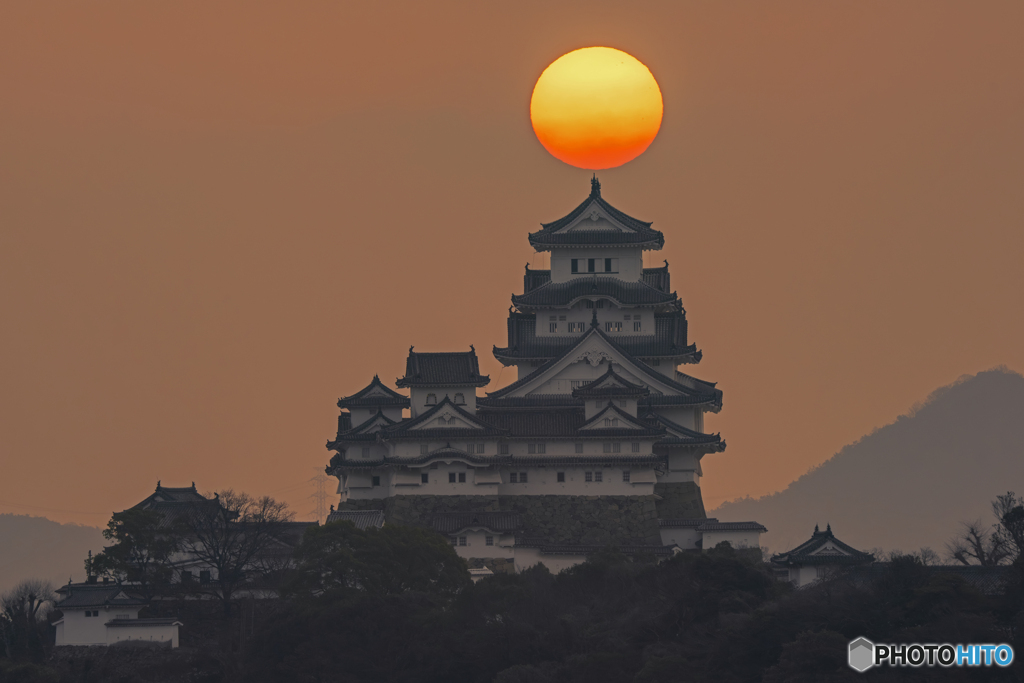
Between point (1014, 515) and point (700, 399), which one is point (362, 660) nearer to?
point (1014, 515)

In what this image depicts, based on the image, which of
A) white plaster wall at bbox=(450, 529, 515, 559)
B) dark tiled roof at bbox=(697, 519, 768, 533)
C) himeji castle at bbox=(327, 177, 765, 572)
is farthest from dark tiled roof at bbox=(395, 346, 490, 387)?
dark tiled roof at bbox=(697, 519, 768, 533)

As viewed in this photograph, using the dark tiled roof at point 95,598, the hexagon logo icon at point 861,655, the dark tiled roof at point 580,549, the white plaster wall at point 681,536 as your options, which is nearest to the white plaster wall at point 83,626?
the dark tiled roof at point 95,598

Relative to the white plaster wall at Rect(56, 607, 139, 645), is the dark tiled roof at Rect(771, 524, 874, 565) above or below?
above

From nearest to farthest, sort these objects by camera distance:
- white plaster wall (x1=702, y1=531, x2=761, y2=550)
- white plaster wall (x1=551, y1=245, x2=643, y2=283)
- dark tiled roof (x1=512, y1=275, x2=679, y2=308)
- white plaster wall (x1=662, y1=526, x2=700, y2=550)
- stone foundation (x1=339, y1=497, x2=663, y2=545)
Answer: white plaster wall (x1=702, y1=531, x2=761, y2=550)
stone foundation (x1=339, y1=497, x2=663, y2=545)
white plaster wall (x1=662, y1=526, x2=700, y2=550)
dark tiled roof (x1=512, y1=275, x2=679, y2=308)
white plaster wall (x1=551, y1=245, x2=643, y2=283)

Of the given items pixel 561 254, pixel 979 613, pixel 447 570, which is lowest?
pixel 979 613

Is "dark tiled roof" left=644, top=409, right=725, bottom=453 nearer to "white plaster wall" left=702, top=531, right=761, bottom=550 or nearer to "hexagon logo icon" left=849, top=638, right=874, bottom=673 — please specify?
"white plaster wall" left=702, top=531, right=761, bottom=550

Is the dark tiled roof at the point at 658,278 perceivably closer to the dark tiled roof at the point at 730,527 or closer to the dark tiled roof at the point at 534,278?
the dark tiled roof at the point at 534,278

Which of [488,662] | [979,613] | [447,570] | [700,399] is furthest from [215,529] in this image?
[979,613]
